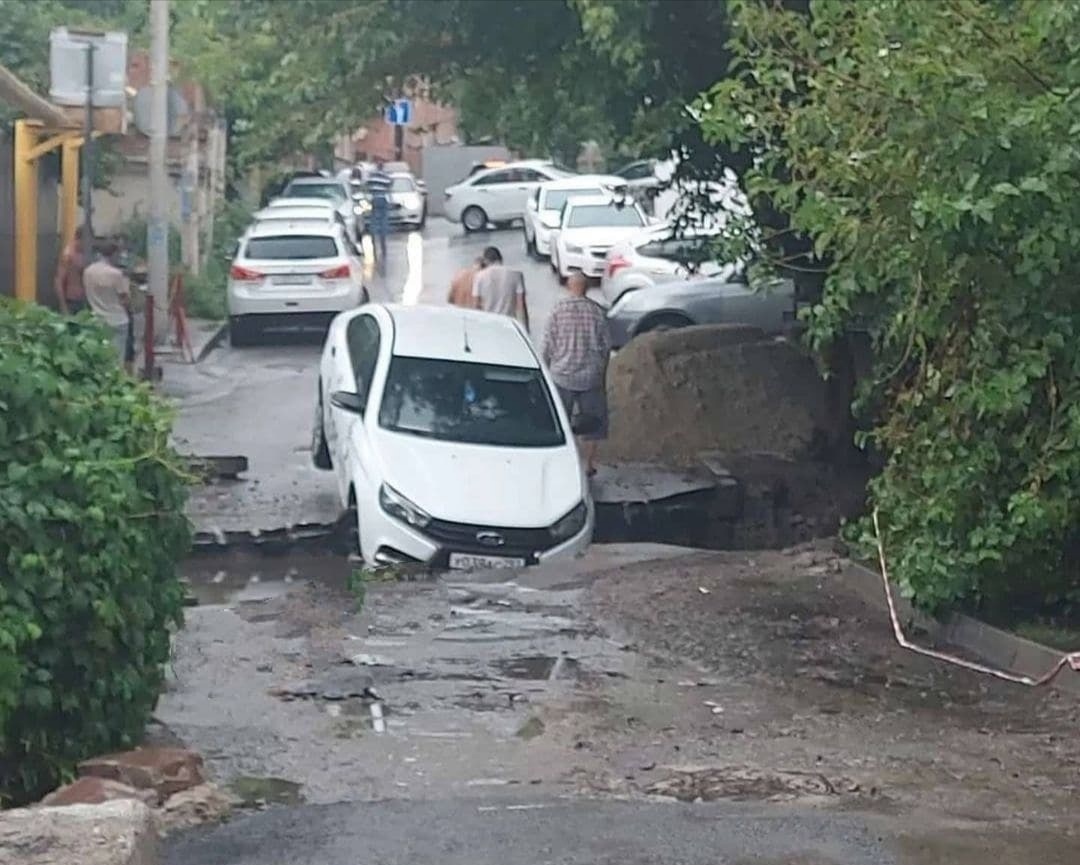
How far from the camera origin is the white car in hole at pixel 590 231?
3325cm

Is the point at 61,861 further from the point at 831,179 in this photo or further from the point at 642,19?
the point at 642,19

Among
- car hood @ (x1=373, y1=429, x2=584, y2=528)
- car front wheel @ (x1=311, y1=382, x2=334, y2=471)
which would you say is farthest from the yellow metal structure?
car hood @ (x1=373, y1=429, x2=584, y2=528)

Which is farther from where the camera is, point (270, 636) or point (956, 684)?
point (270, 636)

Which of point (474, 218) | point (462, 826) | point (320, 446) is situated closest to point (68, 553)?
point (462, 826)

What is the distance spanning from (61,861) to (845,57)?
742 cm

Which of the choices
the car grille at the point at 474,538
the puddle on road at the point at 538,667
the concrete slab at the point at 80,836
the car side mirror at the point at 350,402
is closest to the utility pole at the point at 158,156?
the car side mirror at the point at 350,402

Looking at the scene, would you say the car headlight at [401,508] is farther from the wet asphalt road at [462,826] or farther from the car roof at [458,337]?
the wet asphalt road at [462,826]

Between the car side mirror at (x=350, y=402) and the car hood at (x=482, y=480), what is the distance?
401mm

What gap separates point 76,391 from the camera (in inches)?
306

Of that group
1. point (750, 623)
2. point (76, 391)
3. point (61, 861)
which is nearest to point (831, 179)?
point (750, 623)

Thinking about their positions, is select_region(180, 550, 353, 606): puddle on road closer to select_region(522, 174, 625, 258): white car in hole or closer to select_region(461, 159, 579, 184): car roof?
select_region(522, 174, 625, 258): white car in hole

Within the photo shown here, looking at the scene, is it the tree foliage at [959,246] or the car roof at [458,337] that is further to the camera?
the car roof at [458,337]

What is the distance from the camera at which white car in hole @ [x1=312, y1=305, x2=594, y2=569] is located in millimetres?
13633

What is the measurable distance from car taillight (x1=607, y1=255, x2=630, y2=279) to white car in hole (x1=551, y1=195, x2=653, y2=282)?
2.65 metres
